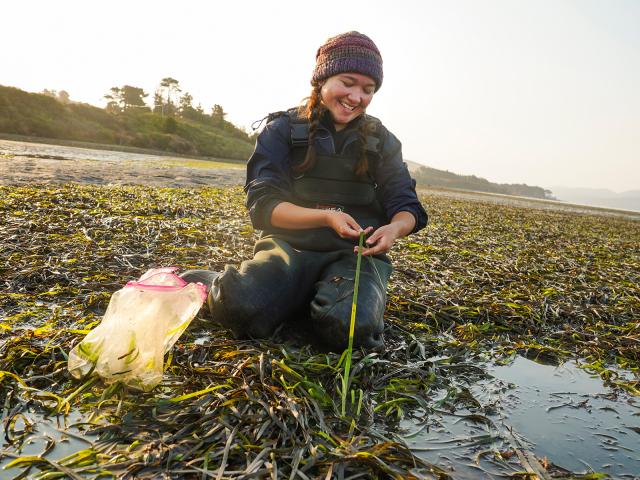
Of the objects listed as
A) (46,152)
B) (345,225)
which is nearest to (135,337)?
(345,225)

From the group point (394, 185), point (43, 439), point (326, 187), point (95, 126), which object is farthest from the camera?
point (95, 126)

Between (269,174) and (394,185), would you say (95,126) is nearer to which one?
(269,174)

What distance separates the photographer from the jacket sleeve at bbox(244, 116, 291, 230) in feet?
9.80

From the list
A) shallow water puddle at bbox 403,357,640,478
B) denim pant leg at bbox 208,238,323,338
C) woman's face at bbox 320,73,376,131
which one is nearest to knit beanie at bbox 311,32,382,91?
woman's face at bbox 320,73,376,131

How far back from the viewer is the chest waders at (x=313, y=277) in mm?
2461

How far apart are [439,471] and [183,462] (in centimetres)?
88

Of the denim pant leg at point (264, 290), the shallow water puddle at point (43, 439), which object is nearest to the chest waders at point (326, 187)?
the denim pant leg at point (264, 290)

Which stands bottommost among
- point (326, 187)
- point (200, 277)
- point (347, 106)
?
point (200, 277)

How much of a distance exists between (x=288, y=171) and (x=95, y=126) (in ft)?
154

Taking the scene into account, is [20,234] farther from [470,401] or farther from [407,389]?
[470,401]

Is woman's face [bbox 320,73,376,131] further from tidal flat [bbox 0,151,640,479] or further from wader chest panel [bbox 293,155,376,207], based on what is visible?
tidal flat [bbox 0,151,640,479]

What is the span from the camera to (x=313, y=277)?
2910 mm

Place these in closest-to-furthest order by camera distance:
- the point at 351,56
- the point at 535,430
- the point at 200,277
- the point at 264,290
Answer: the point at 535,430, the point at 264,290, the point at 351,56, the point at 200,277

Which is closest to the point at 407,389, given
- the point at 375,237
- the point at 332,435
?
the point at 332,435
